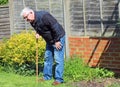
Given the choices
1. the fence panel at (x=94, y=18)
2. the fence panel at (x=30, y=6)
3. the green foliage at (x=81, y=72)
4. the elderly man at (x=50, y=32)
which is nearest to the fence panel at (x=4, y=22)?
the fence panel at (x=30, y=6)

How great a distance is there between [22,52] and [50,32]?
5.95 feet

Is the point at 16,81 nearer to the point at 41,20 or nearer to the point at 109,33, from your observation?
the point at 41,20

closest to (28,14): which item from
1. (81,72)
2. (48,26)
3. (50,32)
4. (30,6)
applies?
(48,26)

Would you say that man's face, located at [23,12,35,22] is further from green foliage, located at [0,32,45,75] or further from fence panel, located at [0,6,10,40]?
fence panel, located at [0,6,10,40]

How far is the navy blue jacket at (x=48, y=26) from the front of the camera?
9156 mm

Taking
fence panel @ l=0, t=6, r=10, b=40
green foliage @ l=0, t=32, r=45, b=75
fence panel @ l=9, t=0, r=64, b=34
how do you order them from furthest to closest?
fence panel @ l=0, t=6, r=10, b=40
fence panel @ l=9, t=0, r=64, b=34
green foliage @ l=0, t=32, r=45, b=75

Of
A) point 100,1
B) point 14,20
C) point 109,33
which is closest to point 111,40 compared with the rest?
point 109,33

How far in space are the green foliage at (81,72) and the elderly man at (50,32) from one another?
478mm

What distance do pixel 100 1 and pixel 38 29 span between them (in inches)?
70.6

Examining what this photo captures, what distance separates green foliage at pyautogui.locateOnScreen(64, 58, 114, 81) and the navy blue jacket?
1.09 m

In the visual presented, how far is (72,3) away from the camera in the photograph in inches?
427

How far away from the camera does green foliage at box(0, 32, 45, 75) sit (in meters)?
10.8

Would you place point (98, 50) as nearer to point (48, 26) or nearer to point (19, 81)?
point (48, 26)

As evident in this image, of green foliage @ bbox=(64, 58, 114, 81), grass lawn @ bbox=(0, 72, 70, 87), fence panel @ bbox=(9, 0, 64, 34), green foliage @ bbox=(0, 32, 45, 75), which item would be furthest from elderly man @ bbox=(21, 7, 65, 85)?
fence panel @ bbox=(9, 0, 64, 34)
